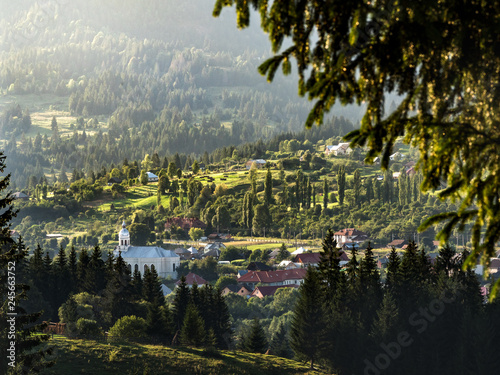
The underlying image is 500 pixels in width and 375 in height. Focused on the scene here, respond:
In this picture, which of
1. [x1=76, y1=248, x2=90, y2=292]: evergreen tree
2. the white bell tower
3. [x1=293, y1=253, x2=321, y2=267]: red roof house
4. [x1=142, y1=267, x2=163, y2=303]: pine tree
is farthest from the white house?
[x1=76, y1=248, x2=90, y2=292]: evergreen tree

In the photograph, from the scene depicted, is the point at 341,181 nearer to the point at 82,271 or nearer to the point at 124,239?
the point at 124,239

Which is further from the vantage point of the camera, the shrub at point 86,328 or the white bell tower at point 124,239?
the white bell tower at point 124,239

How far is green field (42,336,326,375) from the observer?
60469 millimetres

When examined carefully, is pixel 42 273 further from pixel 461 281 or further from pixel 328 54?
pixel 328 54

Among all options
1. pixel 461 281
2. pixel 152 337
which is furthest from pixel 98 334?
pixel 461 281

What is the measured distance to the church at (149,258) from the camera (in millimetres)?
167625

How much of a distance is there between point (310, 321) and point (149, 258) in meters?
99.4

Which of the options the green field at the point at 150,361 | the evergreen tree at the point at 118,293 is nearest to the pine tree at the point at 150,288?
the evergreen tree at the point at 118,293

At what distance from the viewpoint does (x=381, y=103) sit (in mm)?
A: 8672

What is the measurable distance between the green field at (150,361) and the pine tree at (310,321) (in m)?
2.20

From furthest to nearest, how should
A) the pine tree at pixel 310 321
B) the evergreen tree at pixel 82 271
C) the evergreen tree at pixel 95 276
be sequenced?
the evergreen tree at pixel 82 271, the evergreen tree at pixel 95 276, the pine tree at pixel 310 321

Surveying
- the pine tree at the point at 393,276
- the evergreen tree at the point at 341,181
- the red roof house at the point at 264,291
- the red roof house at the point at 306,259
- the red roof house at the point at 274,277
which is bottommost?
the red roof house at the point at 264,291

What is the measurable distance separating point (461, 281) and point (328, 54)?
71.5 metres

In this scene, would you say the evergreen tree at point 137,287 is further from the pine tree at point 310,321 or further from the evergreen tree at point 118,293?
the pine tree at point 310,321
